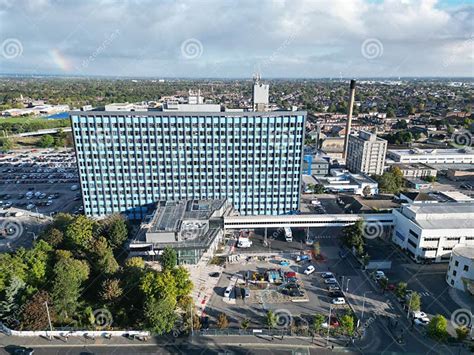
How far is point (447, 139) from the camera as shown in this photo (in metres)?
87.9

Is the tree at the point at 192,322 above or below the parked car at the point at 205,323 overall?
above

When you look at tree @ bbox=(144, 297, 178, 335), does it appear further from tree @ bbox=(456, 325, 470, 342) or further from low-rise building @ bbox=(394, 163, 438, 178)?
low-rise building @ bbox=(394, 163, 438, 178)

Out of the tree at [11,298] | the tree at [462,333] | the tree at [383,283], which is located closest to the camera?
the tree at [462,333]

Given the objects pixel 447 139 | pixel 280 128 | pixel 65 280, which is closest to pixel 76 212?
pixel 65 280

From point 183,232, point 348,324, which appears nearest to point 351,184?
point 183,232

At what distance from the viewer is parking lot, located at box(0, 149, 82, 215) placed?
4981cm

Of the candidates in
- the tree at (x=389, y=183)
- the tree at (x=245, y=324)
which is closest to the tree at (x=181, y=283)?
the tree at (x=245, y=324)

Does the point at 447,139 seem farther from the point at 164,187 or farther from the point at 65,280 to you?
the point at 65,280

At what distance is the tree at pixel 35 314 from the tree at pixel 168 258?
961cm

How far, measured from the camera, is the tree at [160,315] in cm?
2353

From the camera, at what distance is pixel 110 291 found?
26.2 metres

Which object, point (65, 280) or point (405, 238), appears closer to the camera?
point (65, 280)

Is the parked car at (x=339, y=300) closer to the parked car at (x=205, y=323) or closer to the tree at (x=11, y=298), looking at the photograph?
the parked car at (x=205, y=323)

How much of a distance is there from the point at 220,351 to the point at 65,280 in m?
13.4
